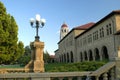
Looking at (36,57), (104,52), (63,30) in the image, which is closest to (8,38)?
(36,57)

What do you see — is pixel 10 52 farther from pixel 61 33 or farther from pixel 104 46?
pixel 61 33

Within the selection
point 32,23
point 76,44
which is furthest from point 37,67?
point 76,44

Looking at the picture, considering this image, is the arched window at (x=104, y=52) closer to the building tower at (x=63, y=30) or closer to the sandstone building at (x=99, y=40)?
the sandstone building at (x=99, y=40)

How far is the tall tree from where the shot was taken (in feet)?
94.6

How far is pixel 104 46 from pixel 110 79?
34.3 m

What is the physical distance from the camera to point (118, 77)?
7148mm

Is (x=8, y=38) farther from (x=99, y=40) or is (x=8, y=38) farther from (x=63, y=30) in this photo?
(x=63, y=30)

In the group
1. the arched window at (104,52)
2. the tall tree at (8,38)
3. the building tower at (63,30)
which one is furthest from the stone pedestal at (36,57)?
the building tower at (63,30)

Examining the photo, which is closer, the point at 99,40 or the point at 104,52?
the point at 104,52

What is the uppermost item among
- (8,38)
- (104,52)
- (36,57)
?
(8,38)

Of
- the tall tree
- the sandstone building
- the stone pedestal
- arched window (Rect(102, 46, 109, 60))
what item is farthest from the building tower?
the stone pedestal

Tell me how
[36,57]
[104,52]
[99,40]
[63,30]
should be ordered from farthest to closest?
[63,30] → [99,40] → [104,52] → [36,57]

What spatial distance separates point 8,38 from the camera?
97.6ft

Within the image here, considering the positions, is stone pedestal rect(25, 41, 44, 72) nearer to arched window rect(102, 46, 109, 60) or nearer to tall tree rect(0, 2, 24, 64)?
tall tree rect(0, 2, 24, 64)
